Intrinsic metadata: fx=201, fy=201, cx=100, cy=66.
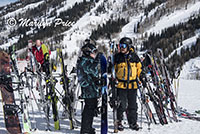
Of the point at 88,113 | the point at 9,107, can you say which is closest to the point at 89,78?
the point at 88,113

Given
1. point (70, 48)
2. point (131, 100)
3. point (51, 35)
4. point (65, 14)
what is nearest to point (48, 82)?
point (131, 100)

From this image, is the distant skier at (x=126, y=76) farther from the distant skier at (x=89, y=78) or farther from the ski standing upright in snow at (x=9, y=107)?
the ski standing upright in snow at (x=9, y=107)

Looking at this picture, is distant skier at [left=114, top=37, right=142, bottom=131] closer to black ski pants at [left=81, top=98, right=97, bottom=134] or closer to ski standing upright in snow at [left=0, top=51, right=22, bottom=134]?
black ski pants at [left=81, top=98, right=97, bottom=134]

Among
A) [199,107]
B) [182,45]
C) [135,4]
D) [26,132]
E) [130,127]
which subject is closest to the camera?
[26,132]

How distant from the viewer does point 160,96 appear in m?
4.75

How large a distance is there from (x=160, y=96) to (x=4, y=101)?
3.41 metres

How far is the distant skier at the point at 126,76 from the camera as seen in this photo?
3947 mm

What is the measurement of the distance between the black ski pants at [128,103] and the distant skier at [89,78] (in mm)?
555

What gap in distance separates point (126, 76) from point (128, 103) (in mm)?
590

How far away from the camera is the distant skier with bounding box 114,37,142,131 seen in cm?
395

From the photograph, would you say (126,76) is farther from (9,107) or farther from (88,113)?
(9,107)

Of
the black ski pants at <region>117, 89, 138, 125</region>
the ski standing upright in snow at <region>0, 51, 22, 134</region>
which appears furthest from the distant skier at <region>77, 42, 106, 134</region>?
the ski standing upright in snow at <region>0, 51, 22, 134</region>

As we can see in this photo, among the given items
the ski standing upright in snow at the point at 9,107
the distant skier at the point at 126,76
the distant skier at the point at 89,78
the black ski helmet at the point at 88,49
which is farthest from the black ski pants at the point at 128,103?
the ski standing upright in snow at the point at 9,107

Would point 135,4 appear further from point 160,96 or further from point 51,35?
point 160,96
